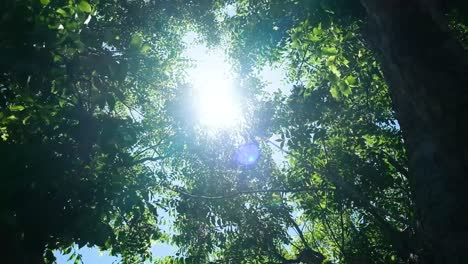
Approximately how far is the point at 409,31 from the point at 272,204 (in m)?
10.4

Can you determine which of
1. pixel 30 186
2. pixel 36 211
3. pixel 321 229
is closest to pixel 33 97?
pixel 30 186

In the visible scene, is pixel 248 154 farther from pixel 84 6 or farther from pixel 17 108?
pixel 84 6

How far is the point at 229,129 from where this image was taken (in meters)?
11.6

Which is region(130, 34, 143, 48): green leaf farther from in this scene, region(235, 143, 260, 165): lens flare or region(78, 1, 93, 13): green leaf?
region(235, 143, 260, 165): lens flare

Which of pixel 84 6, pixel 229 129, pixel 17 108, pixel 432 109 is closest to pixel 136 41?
pixel 84 6

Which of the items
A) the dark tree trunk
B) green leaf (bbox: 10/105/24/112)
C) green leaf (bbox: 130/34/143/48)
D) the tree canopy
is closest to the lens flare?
the tree canopy

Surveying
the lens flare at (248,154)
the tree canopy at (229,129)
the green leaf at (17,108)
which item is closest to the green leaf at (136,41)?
the tree canopy at (229,129)

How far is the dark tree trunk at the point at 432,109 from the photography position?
208 cm

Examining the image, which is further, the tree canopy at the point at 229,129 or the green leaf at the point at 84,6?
the green leaf at the point at 84,6

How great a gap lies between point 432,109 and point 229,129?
932 cm

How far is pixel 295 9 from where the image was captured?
9156mm

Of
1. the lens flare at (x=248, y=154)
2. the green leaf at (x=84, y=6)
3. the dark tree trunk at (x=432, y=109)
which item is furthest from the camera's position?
the lens flare at (x=248, y=154)

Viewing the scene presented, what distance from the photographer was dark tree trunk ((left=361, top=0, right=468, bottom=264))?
2076mm

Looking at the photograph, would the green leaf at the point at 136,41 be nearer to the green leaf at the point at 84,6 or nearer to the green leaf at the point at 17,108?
the green leaf at the point at 84,6
